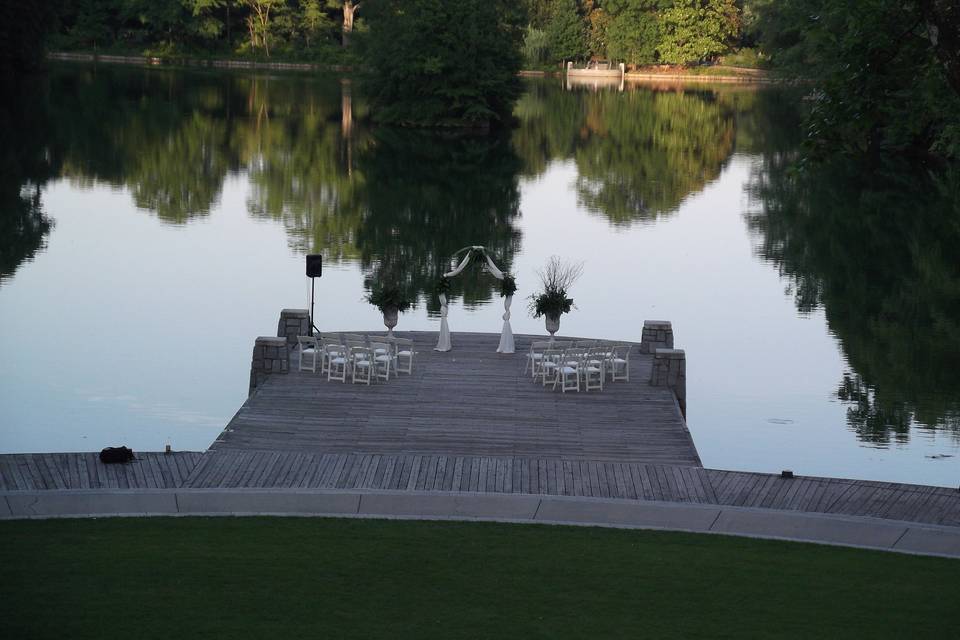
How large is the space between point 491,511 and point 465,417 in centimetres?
481

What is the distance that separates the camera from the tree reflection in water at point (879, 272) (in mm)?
23297

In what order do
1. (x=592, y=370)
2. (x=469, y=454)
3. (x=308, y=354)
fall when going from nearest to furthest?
(x=469, y=454)
(x=592, y=370)
(x=308, y=354)

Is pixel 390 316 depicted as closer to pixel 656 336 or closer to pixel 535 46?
pixel 656 336

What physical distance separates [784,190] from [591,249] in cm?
1567

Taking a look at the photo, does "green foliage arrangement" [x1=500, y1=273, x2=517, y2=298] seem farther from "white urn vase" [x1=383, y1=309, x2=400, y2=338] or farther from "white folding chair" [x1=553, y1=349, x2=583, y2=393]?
"white folding chair" [x1=553, y1=349, x2=583, y2=393]

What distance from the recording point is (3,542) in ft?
42.2

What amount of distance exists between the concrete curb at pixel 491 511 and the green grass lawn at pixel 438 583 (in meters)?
0.27

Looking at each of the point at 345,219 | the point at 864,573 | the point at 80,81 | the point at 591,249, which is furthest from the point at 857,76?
the point at 80,81

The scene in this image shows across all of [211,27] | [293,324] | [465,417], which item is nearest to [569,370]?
[465,417]

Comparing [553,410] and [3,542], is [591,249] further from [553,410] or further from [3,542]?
[3,542]

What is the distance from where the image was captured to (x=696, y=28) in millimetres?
110938

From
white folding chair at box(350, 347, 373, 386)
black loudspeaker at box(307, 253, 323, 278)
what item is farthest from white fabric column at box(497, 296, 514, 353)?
black loudspeaker at box(307, 253, 323, 278)

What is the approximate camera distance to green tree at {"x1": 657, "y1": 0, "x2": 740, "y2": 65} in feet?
362

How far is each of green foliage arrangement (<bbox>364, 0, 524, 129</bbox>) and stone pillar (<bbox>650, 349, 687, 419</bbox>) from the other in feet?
150
